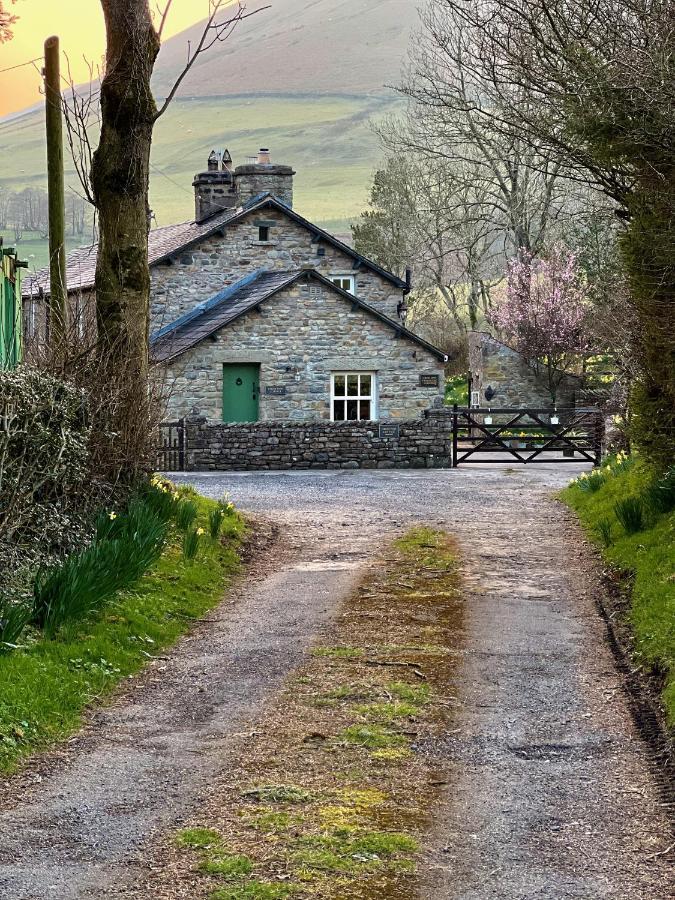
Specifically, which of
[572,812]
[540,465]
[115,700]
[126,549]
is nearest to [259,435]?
[540,465]

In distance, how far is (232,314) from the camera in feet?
106

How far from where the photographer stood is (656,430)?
48.8 ft

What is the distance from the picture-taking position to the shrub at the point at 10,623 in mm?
8391

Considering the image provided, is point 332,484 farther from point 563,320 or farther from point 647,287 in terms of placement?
point 563,320

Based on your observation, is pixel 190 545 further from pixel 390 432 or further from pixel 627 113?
pixel 390 432

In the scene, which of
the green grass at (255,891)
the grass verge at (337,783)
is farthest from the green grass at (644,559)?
the green grass at (255,891)

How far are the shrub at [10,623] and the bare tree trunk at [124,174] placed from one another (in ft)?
20.8

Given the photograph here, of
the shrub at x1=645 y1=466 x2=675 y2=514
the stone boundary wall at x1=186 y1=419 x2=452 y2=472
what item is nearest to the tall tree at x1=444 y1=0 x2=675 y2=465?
the shrub at x1=645 y1=466 x2=675 y2=514

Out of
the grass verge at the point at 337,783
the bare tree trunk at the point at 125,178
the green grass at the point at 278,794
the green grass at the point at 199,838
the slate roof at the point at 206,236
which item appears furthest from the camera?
the slate roof at the point at 206,236

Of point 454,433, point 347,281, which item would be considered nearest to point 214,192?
point 347,281

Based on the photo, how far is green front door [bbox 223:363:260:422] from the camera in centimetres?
3259

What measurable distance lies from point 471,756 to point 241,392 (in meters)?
25.8

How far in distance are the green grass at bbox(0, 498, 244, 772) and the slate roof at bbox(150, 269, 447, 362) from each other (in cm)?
1831

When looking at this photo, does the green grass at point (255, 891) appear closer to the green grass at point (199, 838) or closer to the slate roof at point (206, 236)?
the green grass at point (199, 838)
